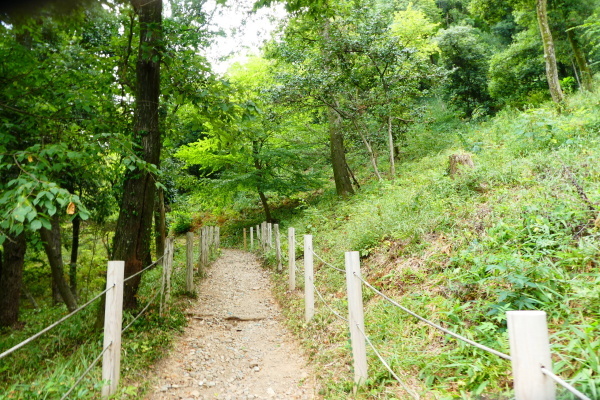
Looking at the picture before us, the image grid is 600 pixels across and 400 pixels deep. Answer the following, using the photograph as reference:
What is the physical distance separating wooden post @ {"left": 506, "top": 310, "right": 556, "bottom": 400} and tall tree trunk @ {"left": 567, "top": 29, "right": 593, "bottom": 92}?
15360 mm

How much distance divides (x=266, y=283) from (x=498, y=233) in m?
6.30

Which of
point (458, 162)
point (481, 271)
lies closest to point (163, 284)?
point (481, 271)

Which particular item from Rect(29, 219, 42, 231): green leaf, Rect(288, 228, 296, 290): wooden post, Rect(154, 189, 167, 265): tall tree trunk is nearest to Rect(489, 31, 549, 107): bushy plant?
Rect(288, 228, 296, 290): wooden post

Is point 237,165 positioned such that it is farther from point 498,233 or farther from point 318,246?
point 498,233

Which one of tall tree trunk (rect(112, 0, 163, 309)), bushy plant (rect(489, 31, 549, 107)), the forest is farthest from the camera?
bushy plant (rect(489, 31, 549, 107))

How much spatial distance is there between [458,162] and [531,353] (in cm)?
632

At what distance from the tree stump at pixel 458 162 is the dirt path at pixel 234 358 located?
4.57 meters

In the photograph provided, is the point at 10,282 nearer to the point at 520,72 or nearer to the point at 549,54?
the point at 549,54

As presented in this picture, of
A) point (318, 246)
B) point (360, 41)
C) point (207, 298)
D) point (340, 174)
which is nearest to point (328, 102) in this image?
point (360, 41)

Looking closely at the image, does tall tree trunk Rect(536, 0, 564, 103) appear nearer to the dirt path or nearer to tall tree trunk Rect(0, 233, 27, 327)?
the dirt path

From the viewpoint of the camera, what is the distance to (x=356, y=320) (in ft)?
10.9

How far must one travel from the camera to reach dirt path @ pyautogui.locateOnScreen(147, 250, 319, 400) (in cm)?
382

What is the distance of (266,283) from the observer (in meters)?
9.05

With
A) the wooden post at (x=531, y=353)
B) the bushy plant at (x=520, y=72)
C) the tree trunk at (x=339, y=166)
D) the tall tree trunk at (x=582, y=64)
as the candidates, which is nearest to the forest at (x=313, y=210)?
the wooden post at (x=531, y=353)
